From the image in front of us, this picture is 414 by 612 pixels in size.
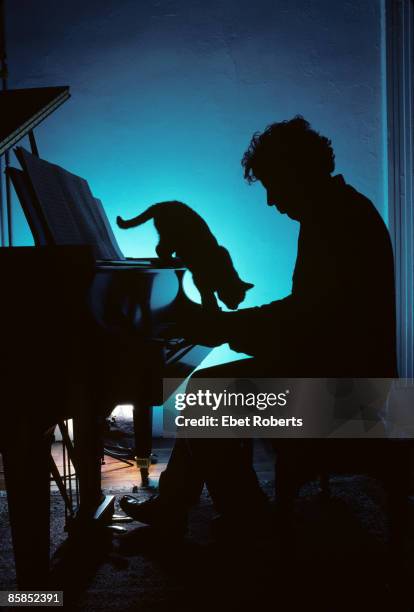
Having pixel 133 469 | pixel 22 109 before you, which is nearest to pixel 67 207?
pixel 22 109

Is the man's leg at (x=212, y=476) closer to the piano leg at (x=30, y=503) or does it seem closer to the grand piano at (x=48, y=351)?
the grand piano at (x=48, y=351)

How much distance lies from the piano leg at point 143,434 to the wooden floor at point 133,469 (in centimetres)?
14

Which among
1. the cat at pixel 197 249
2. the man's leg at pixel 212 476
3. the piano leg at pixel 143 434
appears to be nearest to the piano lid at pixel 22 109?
the cat at pixel 197 249

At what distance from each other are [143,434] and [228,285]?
0.96 metres

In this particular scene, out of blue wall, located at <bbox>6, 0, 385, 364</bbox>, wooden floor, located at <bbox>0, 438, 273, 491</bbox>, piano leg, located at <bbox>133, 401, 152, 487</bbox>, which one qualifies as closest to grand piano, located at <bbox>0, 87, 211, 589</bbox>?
piano leg, located at <bbox>133, 401, 152, 487</bbox>

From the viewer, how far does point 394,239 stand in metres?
3.86

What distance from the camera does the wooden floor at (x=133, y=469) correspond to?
113 inches

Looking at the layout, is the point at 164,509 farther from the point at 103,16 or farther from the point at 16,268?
the point at 103,16

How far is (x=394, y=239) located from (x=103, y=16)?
2397mm

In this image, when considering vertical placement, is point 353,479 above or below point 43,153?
below

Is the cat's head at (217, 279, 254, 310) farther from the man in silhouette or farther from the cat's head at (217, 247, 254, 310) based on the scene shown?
the man in silhouette

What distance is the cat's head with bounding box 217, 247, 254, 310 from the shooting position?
2.00 m

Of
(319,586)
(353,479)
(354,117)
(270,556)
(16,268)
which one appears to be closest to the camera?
(16,268)

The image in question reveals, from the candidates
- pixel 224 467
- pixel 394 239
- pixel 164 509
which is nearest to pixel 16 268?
pixel 224 467
